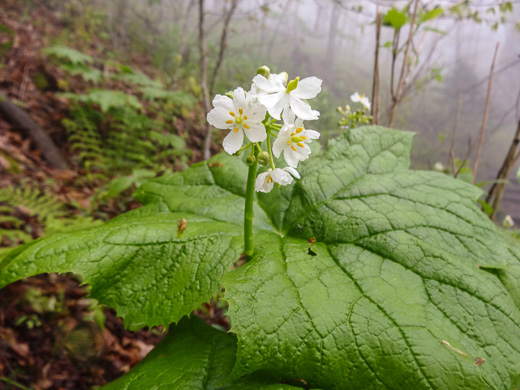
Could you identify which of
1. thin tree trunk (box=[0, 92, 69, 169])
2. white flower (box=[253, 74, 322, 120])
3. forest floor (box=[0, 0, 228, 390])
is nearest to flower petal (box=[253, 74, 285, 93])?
white flower (box=[253, 74, 322, 120])

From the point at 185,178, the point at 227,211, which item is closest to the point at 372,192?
the point at 227,211

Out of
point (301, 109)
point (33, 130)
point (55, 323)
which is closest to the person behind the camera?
Result: point (301, 109)

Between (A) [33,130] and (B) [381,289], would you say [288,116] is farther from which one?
(A) [33,130]

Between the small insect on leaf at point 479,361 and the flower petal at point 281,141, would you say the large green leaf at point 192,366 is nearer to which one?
the small insect on leaf at point 479,361

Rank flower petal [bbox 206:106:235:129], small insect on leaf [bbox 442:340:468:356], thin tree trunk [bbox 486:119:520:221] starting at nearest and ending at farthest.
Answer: small insect on leaf [bbox 442:340:468:356] < flower petal [bbox 206:106:235:129] < thin tree trunk [bbox 486:119:520:221]

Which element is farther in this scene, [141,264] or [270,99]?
[141,264]

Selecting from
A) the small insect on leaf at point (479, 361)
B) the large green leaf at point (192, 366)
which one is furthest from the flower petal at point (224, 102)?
the small insect on leaf at point (479, 361)

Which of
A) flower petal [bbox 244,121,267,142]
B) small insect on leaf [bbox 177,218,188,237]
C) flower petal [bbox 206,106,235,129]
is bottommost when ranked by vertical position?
small insect on leaf [bbox 177,218,188,237]

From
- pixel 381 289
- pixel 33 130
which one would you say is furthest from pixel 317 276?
pixel 33 130

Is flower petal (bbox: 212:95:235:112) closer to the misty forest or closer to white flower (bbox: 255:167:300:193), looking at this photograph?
the misty forest
